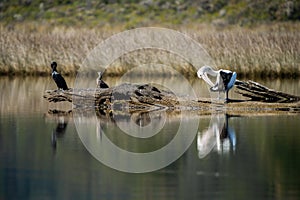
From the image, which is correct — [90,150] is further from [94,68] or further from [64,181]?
[94,68]

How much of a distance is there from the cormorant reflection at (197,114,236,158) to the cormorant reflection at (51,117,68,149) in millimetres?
2061

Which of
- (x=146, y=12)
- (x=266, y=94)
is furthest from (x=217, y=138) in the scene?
(x=146, y=12)

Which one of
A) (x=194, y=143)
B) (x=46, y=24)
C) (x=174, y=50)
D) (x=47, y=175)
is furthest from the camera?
(x=46, y=24)

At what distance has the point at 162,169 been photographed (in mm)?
11469

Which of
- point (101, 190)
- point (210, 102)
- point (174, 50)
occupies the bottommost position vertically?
point (101, 190)

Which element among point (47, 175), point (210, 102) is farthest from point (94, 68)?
point (47, 175)

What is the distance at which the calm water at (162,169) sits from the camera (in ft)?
33.1

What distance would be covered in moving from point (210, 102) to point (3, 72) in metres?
10.9

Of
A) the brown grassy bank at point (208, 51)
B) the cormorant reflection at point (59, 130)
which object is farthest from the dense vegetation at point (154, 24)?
the cormorant reflection at point (59, 130)

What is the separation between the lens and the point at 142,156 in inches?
488

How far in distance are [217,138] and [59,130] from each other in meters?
2.54

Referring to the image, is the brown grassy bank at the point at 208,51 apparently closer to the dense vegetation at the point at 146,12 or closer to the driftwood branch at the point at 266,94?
the driftwood branch at the point at 266,94

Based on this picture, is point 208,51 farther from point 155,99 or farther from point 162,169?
point 162,169

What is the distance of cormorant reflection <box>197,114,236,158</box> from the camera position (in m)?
12.8
